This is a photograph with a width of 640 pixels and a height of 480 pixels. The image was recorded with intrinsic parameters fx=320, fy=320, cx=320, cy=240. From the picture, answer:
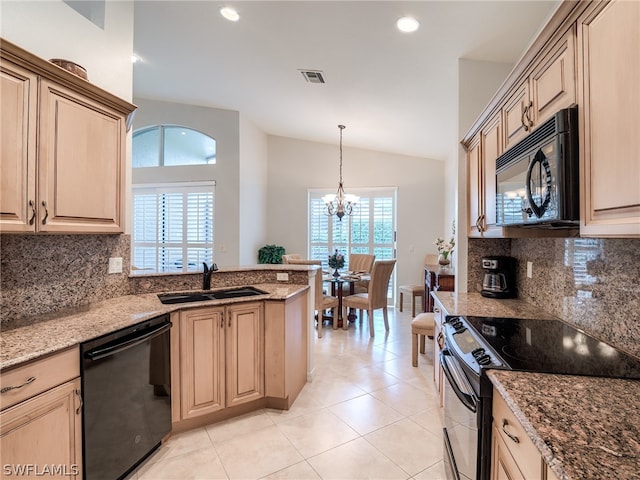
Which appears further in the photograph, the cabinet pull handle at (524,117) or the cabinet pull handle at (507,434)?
the cabinet pull handle at (524,117)

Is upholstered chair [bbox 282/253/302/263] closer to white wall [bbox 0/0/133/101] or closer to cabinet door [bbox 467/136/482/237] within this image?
cabinet door [bbox 467/136/482/237]

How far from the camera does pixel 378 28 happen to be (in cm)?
242

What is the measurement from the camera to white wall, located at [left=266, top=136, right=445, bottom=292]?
6074mm

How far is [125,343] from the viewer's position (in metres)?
1.74

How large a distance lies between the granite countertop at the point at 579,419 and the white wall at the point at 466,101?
1.79 metres

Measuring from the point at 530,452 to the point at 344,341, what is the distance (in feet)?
11.4

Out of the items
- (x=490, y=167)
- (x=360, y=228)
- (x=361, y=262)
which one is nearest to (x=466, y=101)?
(x=490, y=167)

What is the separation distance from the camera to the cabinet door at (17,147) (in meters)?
1.49

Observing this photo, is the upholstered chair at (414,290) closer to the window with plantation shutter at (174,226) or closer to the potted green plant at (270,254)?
the potted green plant at (270,254)

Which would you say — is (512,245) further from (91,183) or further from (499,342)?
(91,183)

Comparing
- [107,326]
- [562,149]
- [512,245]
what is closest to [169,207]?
[107,326]

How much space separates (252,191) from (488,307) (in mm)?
4726

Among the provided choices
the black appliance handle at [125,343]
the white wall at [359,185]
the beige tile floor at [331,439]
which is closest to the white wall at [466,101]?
the beige tile floor at [331,439]

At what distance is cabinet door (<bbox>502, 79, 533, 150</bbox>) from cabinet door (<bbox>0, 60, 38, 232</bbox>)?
2476 millimetres
